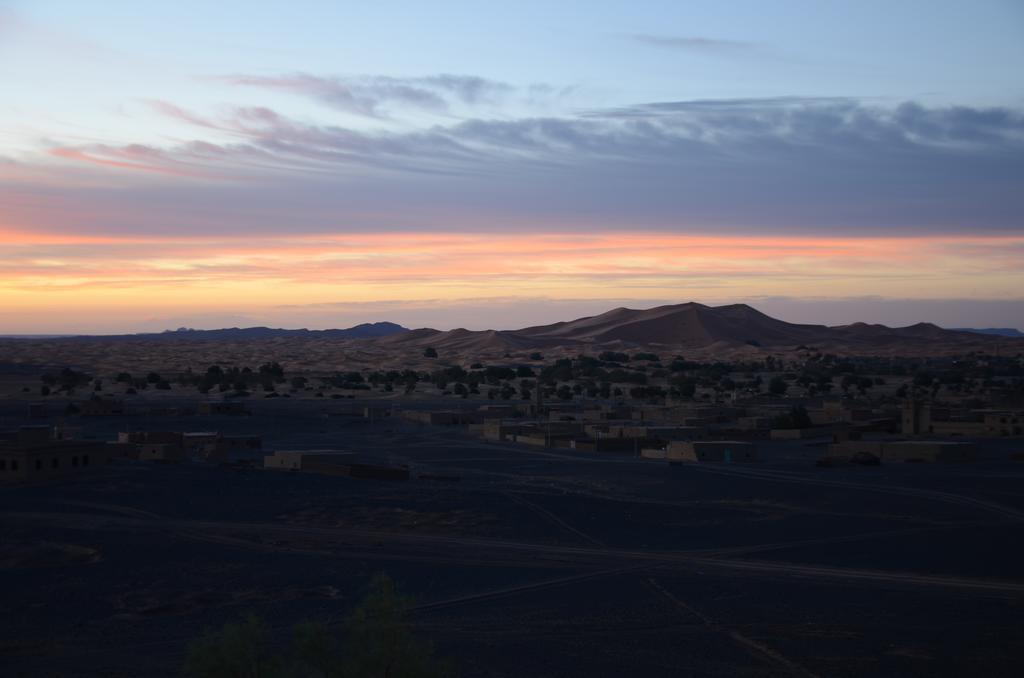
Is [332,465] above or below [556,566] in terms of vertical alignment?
above

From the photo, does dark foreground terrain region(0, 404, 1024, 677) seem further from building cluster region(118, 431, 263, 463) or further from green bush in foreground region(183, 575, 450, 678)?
green bush in foreground region(183, 575, 450, 678)

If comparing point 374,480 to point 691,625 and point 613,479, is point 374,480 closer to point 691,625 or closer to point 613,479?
point 613,479

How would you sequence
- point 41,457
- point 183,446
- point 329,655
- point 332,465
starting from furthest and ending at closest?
point 183,446
point 332,465
point 41,457
point 329,655

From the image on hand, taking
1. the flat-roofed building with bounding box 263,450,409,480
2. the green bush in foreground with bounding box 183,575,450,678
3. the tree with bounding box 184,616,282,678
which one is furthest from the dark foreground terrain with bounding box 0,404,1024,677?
the tree with bounding box 184,616,282,678

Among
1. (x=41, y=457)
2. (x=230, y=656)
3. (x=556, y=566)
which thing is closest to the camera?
(x=230, y=656)

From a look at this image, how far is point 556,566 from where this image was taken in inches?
1019

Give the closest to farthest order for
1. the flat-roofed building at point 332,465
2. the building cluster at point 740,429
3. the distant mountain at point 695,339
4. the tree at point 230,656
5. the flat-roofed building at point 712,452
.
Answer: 1. the tree at point 230,656
2. the flat-roofed building at point 332,465
3. the flat-roofed building at point 712,452
4. the building cluster at point 740,429
5. the distant mountain at point 695,339

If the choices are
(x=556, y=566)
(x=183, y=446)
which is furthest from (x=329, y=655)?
(x=183, y=446)

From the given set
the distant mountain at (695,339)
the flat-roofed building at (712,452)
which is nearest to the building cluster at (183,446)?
the flat-roofed building at (712,452)

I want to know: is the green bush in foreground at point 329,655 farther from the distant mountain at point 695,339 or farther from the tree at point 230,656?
the distant mountain at point 695,339

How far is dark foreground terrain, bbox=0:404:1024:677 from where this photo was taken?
1883 centimetres

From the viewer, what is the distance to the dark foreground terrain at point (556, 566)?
61.8 ft

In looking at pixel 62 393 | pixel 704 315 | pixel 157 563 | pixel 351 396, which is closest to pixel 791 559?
pixel 157 563

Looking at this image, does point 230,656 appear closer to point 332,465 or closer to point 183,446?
point 332,465
